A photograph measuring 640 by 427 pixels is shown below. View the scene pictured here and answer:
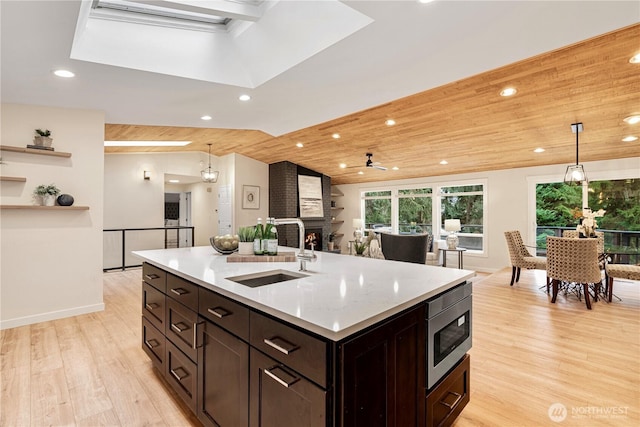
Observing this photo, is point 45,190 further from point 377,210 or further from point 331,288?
point 377,210

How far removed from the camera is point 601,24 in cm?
233

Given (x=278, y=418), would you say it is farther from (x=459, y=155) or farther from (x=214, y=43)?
(x=459, y=155)

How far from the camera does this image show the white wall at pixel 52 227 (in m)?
3.38

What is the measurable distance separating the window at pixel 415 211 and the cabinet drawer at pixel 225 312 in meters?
7.12

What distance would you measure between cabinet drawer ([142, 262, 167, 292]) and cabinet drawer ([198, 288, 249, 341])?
1.97 feet

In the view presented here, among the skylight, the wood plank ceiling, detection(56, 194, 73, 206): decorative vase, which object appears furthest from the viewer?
detection(56, 194, 73, 206): decorative vase

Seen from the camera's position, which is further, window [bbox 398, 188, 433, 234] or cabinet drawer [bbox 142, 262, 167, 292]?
window [bbox 398, 188, 433, 234]

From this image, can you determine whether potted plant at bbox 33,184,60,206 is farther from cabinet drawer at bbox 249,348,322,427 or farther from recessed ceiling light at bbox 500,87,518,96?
recessed ceiling light at bbox 500,87,518,96

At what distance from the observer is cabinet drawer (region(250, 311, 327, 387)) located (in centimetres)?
102

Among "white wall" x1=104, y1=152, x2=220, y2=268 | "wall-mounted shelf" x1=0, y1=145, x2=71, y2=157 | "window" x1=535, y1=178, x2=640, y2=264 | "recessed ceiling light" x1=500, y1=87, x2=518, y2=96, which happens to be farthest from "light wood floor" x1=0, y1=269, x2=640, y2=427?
"white wall" x1=104, y1=152, x2=220, y2=268

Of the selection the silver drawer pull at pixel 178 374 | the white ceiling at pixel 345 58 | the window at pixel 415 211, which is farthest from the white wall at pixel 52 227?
the window at pixel 415 211

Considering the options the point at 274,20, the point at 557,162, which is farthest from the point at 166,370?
the point at 557,162

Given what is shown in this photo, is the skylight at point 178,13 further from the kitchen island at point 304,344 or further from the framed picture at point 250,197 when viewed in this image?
the framed picture at point 250,197

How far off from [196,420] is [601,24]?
3931mm
